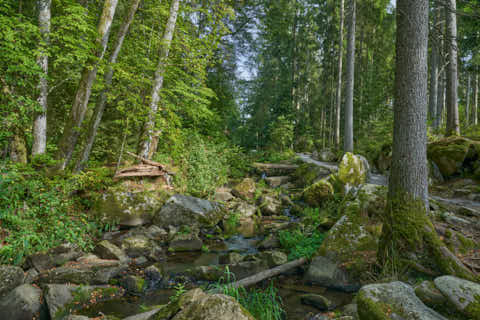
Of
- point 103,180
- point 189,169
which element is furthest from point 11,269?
point 189,169

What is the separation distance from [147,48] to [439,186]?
11.4 meters

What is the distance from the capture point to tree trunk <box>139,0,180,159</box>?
8.67 metres

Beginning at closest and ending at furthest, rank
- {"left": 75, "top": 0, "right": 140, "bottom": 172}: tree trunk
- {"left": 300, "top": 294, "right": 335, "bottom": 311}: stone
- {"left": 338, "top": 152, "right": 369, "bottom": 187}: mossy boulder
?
1. {"left": 300, "top": 294, "right": 335, "bottom": 311}: stone
2. {"left": 75, "top": 0, "right": 140, "bottom": 172}: tree trunk
3. {"left": 338, "top": 152, "right": 369, "bottom": 187}: mossy boulder

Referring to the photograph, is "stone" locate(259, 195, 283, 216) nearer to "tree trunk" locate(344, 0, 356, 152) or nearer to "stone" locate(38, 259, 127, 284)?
"stone" locate(38, 259, 127, 284)

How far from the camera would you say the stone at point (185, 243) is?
6.20 m

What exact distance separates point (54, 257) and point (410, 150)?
6520mm

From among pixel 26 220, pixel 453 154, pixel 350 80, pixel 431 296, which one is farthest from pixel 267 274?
pixel 350 80

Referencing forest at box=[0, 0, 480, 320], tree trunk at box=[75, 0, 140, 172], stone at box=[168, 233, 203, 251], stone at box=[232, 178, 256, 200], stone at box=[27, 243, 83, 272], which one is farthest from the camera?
stone at box=[232, 178, 256, 200]

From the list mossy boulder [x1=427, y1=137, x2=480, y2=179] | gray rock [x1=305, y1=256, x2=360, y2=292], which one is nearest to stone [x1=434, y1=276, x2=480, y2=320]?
gray rock [x1=305, y1=256, x2=360, y2=292]

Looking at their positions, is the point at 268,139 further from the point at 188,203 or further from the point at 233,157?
the point at 188,203

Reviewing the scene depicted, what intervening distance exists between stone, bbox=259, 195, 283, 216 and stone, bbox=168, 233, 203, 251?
367 cm

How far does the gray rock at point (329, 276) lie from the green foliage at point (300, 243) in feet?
1.26

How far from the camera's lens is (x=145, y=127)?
30.0ft

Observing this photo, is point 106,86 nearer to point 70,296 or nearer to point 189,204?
point 189,204
